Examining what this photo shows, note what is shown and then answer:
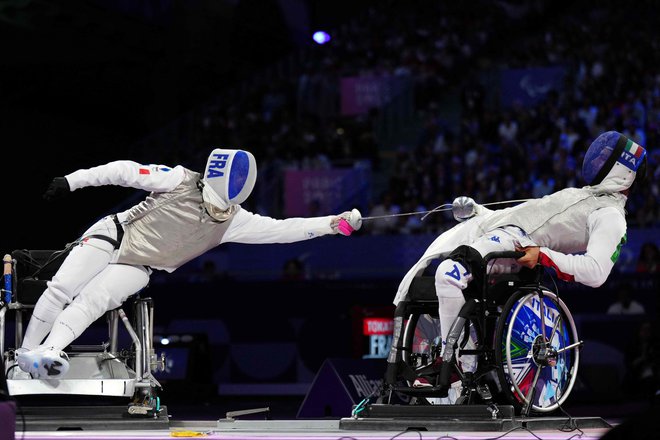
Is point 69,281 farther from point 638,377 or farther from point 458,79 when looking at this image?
point 458,79

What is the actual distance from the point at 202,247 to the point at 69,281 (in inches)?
27.8

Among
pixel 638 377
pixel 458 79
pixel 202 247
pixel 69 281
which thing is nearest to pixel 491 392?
pixel 202 247

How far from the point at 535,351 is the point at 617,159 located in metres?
1.07

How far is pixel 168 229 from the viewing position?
5.46m

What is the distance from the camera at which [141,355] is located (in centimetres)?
535

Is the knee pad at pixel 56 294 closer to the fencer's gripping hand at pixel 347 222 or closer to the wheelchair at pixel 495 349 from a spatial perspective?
the fencer's gripping hand at pixel 347 222

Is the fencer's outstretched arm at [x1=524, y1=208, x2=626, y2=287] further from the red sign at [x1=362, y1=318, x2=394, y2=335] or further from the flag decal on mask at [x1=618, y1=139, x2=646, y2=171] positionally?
the red sign at [x1=362, y1=318, x2=394, y2=335]

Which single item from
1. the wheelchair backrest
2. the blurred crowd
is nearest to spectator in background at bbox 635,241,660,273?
the blurred crowd

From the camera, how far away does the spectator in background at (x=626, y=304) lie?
984 cm

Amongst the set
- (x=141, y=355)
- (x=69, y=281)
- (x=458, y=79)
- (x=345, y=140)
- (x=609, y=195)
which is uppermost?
(x=458, y=79)

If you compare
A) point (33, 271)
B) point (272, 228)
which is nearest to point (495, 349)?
point (272, 228)

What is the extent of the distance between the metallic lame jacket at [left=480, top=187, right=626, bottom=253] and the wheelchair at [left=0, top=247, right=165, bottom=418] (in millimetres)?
1863

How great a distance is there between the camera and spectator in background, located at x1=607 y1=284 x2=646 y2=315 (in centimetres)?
984

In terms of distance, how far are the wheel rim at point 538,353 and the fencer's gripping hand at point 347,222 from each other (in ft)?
3.58
